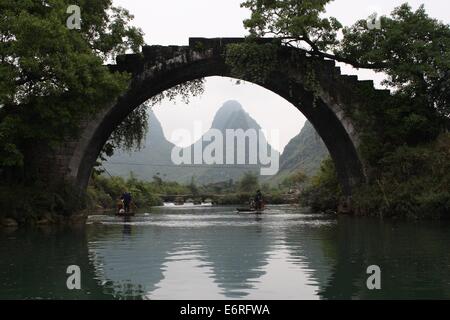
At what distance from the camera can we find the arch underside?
2962 centimetres

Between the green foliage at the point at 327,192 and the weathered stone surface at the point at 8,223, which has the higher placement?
the green foliage at the point at 327,192

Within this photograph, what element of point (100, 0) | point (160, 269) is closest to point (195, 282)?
point (160, 269)

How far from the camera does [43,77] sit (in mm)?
21266

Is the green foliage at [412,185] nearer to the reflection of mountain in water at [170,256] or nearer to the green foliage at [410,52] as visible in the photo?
the green foliage at [410,52]

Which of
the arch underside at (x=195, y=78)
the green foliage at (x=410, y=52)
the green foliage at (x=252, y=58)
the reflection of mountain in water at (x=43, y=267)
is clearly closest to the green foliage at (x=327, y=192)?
the arch underside at (x=195, y=78)

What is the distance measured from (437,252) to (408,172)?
52.2 feet

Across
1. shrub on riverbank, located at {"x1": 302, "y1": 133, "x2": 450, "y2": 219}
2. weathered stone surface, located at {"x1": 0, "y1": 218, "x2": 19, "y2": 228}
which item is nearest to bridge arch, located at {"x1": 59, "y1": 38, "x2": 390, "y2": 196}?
shrub on riverbank, located at {"x1": 302, "y1": 133, "x2": 450, "y2": 219}

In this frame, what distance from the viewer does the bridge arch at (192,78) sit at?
29.1m

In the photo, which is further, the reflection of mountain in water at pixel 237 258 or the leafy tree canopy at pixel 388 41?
the leafy tree canopy at pixel 388 41

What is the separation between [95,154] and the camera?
31.6m

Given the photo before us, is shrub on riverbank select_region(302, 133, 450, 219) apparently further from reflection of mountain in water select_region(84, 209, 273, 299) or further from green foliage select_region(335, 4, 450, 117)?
reflection of mountain in water select_region(84, 209, 273, 299)

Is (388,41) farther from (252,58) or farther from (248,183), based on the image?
(248,183)

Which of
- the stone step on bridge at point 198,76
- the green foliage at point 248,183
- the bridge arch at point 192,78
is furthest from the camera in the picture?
the green foliage at point 248,183

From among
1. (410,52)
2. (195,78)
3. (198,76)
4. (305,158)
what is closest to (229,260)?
(410,52)
